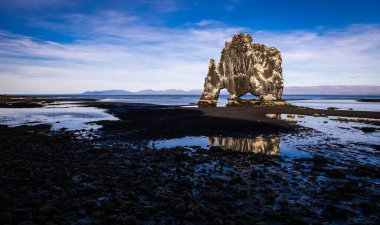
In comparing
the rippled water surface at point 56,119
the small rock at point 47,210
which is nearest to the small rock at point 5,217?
the small rock at point 47,210

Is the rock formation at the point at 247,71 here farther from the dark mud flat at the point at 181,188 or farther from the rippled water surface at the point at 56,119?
the dark mud flat at the point at 181,188

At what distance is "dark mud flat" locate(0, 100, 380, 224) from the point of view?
7492mm

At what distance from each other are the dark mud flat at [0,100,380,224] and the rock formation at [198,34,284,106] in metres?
51.8

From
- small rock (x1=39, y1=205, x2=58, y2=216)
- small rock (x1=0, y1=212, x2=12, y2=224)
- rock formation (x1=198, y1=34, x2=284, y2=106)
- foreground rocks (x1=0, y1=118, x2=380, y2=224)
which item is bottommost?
foreground rocks (x1=0, y1=118, x2=380, y2=224)

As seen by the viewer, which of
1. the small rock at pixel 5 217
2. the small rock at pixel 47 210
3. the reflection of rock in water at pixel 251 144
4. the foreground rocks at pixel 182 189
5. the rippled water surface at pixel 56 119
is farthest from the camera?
the rippled water surface at pixel 56 119

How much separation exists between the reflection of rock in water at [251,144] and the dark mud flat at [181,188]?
1569mm

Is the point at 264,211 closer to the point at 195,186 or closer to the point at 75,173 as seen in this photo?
the point at 195,186

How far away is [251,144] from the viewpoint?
63.3 feet

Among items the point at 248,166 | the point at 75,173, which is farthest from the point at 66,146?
the point at 248,166

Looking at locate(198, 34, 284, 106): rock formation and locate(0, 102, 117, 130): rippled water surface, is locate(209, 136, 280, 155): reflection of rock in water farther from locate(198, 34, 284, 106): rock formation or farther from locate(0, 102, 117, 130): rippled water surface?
locate(198, 34, 284, 106): rock formation

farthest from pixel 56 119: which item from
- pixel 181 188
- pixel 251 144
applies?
pixel 181 188

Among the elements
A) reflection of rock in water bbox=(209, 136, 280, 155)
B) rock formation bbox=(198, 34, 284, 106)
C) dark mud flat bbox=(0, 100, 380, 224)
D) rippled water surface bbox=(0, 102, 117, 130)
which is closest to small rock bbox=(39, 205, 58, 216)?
dark mud flat bbox=(0, 100, 380, 224)

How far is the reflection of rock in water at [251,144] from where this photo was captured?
679 inches

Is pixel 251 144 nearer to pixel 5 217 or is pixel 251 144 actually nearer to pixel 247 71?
pixel 5 217
